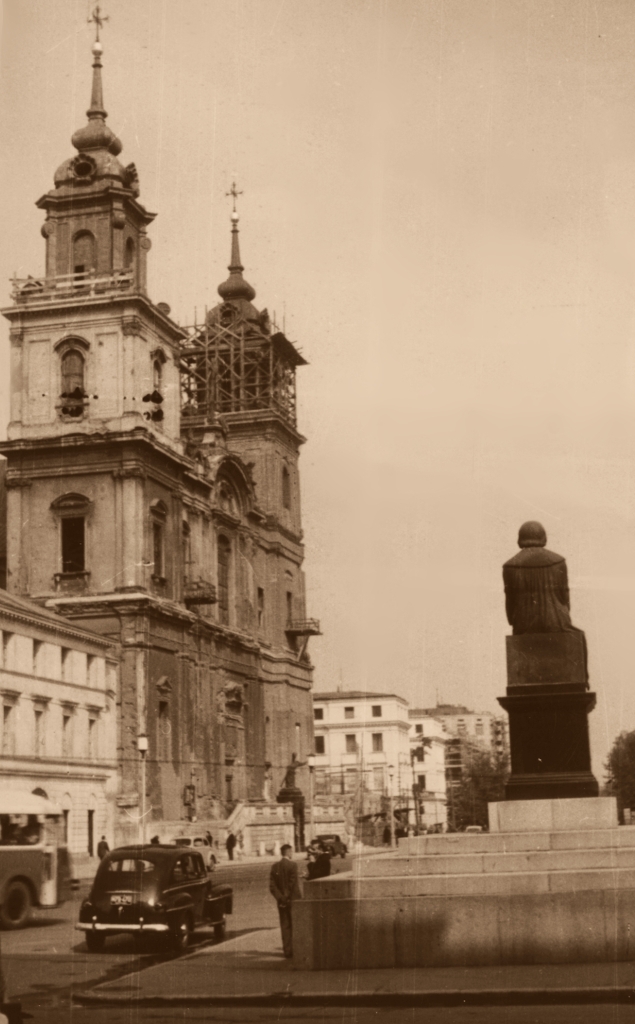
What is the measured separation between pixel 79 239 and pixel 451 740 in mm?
112889

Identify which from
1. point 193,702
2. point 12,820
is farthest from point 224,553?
point 12,820

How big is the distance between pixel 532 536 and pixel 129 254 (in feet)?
169

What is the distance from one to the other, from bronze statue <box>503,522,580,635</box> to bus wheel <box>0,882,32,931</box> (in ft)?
46.1

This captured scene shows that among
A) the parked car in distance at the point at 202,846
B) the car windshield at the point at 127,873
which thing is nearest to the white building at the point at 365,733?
the parked car in distance at the point at 202,846

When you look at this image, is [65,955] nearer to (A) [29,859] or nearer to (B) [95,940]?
(B) [95,940]

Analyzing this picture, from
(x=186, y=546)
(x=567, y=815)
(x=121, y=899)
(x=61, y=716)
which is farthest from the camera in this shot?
(x=186, y=546)

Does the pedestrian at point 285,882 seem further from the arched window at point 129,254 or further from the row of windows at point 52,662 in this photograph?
the arched window at point 129,254

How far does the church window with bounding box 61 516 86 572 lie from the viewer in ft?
205

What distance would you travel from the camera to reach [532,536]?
1769 cm

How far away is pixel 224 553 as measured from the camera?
7706 centimetres

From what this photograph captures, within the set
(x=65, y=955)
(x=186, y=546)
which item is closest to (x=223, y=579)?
(x=186, y=546)

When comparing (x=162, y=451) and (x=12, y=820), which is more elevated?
(x=162, y=451)

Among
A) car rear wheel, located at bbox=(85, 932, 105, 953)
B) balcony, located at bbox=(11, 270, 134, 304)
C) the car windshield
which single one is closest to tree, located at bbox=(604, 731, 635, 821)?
balcony, located at bbox=(11, 270, 134, 304)

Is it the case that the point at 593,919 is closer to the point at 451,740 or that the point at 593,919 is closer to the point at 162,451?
the point at 162,451
